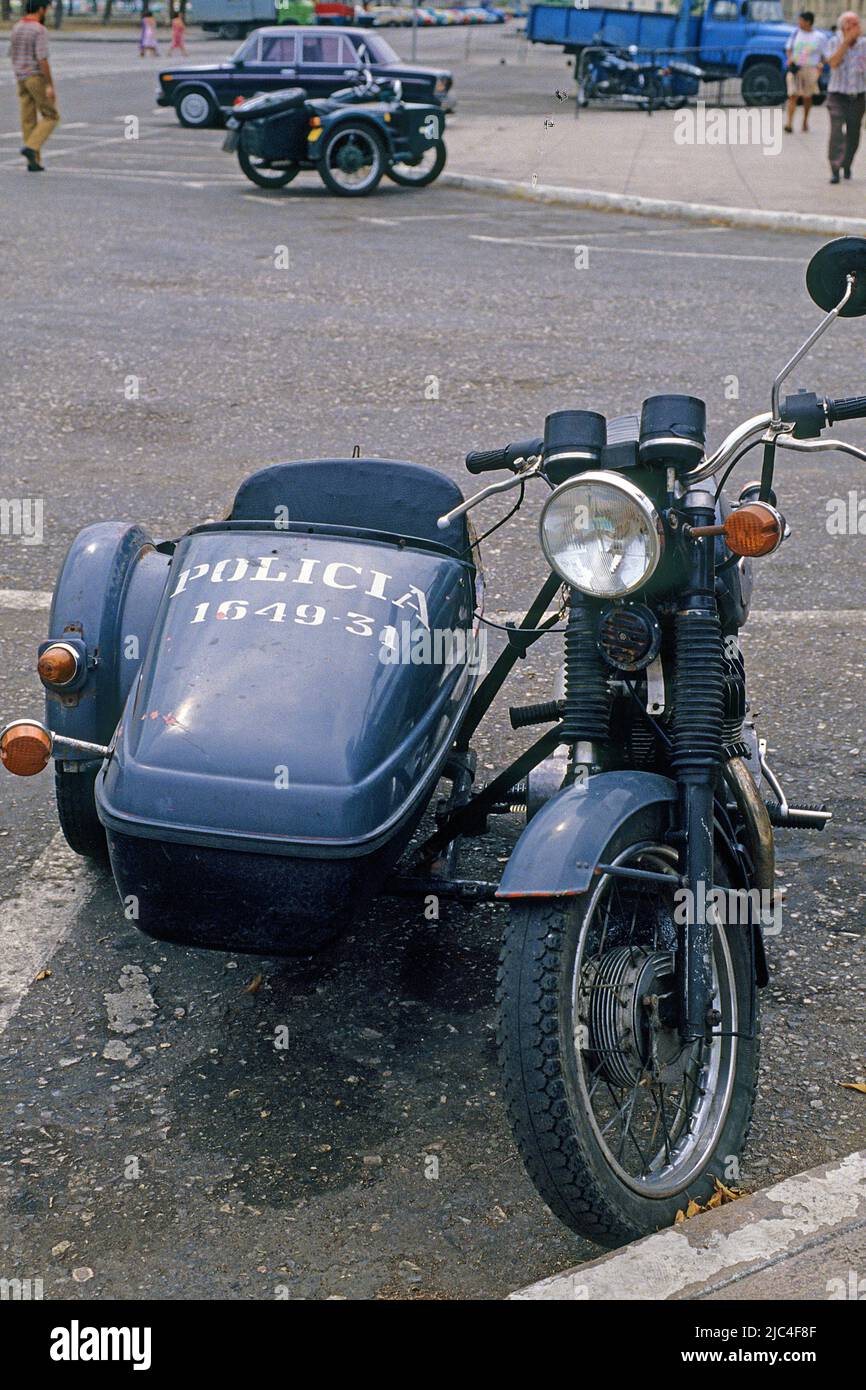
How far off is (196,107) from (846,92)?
11349 mm

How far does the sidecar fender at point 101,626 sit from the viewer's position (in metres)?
4.26

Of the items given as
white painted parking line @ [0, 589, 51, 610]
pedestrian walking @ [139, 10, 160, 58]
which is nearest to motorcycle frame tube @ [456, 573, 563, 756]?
white painted parking line @ [0, 589, 51, 610]

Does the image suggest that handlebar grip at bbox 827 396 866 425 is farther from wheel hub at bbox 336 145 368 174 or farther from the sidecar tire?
wheel hub at bbox 336 145 368 174

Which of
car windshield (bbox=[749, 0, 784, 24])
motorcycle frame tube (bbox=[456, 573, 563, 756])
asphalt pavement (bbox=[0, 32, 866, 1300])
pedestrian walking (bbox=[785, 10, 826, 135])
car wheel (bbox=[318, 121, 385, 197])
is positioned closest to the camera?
asphalt pavement (bbox=[0, 32, 866, 1300])

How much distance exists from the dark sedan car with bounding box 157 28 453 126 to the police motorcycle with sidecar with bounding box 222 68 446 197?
189 cm

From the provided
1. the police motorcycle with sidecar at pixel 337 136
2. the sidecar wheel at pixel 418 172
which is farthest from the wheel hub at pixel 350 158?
the sidecar wheel at pixel 418 172

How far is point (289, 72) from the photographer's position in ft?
75.6

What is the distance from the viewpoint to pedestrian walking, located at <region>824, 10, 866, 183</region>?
1834 centimetres

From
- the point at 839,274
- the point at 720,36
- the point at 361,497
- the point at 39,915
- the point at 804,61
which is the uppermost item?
the point at 720,36

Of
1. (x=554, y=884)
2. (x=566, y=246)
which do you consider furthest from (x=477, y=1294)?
(x=566, y=246)

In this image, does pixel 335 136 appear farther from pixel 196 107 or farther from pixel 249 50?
pixel 196 107

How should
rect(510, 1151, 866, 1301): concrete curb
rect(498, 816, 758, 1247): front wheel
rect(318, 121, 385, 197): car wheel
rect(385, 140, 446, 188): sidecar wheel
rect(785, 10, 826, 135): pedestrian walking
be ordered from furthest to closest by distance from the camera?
rect(785, 10, 826, 135): pedestrian walking < rect(385, 140, 446, 188): sidecar wheel < rect(318, 121, 385, 197): car wheel < rect(498, 816, 758, 1247): front wheel < rect(510, 1151, 866, 1301): concrete curb

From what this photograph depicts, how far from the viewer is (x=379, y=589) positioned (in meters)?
3.70

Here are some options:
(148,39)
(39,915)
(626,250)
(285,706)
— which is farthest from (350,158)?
(148,39)
